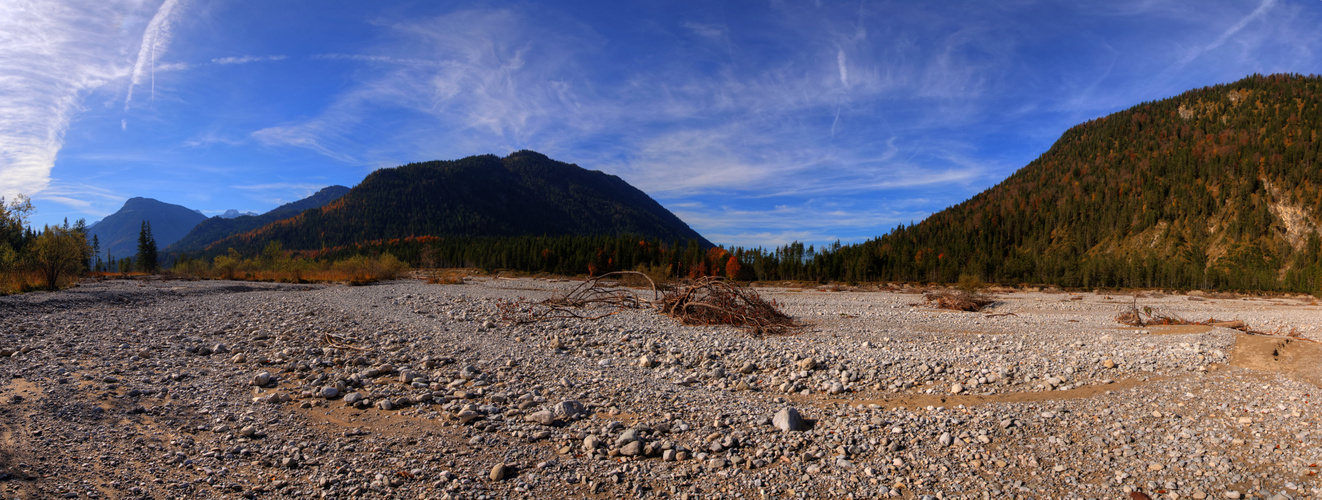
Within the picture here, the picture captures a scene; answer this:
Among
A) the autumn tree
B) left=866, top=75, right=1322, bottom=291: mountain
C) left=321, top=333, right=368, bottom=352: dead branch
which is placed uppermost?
left=866, top=75, right=1322, bottom=291: mountain

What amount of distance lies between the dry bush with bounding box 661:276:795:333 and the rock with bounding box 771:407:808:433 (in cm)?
671

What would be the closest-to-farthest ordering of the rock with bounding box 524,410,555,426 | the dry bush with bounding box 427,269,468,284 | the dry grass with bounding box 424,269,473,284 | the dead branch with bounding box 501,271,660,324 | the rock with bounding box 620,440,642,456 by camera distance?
the rock with bounding box 620,440,642,456
the rock with bounding box 524,410,555,426
the dead branch with bounding box 501,271,660,324
the dry bush with bounding box 427,269,468,284
the dry grass with bounding box 424,269,473,284

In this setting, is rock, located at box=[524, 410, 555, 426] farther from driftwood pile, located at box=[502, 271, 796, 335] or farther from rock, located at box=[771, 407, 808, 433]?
driftwood pile, located at box=[502, 271, 796, 335]

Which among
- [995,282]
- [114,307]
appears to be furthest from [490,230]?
[114,307]

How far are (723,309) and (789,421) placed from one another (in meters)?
7.91

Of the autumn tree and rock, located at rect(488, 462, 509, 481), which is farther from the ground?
the autumn tree

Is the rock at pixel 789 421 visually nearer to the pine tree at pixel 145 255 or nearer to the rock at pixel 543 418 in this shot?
the rock at pixel 543 418

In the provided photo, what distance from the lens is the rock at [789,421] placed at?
17.9 ft

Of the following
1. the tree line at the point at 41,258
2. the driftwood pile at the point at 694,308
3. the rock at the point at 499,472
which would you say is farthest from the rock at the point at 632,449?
the tree line at the point at 41,258

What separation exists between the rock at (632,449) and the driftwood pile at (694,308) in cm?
792

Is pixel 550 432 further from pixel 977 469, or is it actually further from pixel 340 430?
pixel 977 469

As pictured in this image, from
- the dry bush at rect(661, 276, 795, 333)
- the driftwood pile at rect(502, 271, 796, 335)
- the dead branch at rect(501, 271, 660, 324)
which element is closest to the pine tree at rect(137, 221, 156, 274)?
the dead branch at rect(501, 271, 660, 324)

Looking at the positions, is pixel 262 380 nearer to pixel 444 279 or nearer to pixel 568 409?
pixel 568 409

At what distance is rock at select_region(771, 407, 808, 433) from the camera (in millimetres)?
5465
